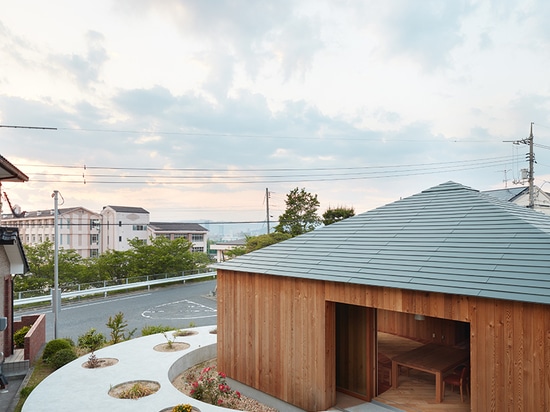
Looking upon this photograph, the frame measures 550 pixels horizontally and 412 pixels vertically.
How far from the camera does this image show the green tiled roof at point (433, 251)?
15.2 ft

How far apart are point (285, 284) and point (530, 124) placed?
23413 mm

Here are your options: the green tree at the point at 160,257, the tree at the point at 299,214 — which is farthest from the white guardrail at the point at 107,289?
the tree at the point at 299,214

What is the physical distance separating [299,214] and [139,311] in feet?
56.4

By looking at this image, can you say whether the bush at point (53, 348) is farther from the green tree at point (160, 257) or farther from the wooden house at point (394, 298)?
the green tree at point (160, 257)

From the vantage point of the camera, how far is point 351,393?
665 centimetres

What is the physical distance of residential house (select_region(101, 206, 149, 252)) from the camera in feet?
154

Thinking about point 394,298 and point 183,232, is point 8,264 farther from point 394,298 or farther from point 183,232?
point 183,232

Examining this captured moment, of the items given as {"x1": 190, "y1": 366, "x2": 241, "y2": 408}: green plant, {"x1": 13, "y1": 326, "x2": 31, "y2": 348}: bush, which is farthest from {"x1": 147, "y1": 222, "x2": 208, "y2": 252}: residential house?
{"x1": 190, "y1": 366, "x2": 241, "y2": 408}: green plant

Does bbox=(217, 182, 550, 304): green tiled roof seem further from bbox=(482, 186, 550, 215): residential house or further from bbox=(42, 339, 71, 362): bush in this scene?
bbox=(482, 186, 550, 215): residential house

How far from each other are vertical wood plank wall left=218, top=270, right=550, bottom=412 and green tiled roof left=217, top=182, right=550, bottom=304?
0.56 feet

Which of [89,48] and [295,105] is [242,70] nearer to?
[295,105]

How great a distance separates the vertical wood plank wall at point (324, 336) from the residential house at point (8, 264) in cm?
548

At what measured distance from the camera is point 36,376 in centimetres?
914

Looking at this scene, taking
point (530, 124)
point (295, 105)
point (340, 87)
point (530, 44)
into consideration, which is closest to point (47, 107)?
point (295, 105)
